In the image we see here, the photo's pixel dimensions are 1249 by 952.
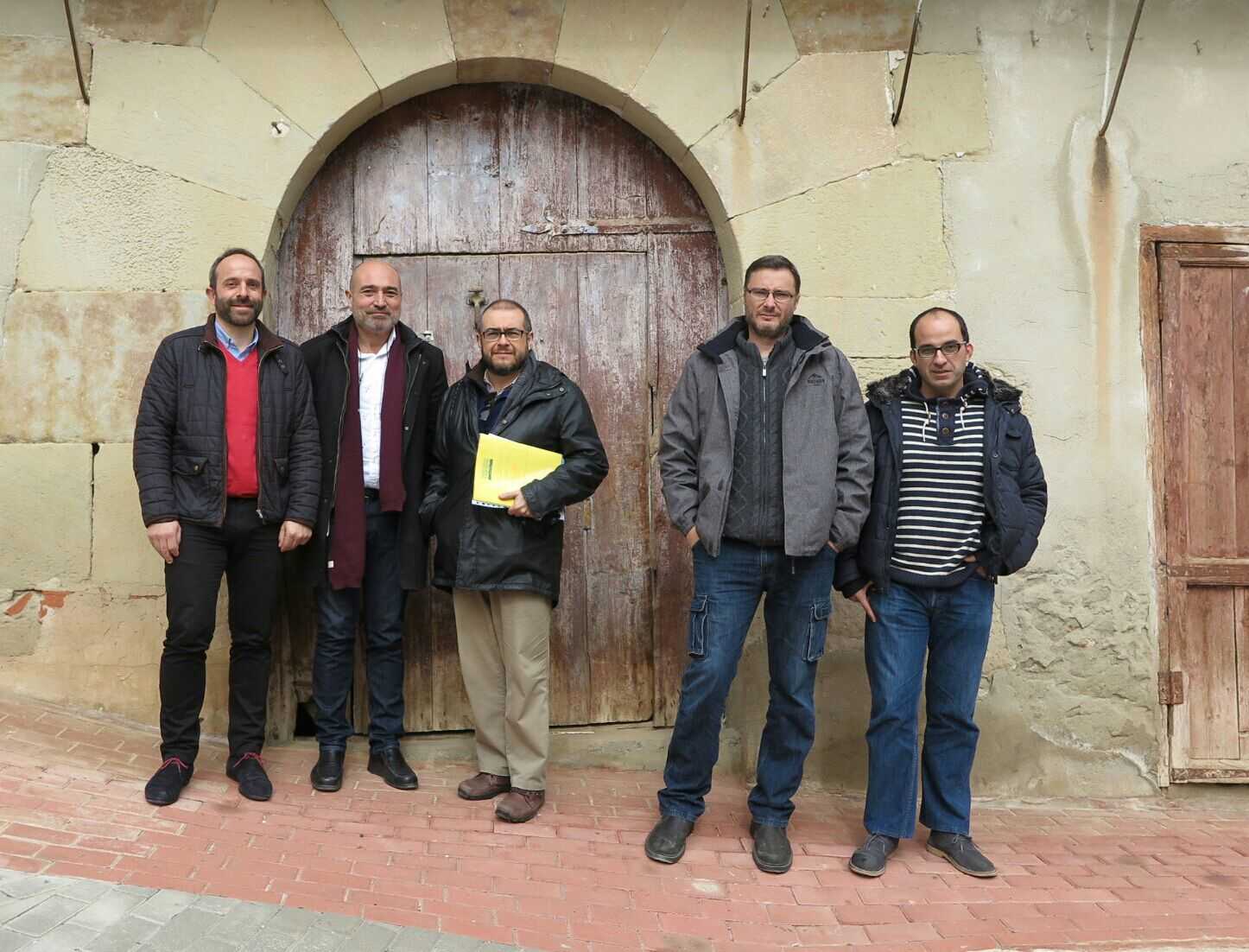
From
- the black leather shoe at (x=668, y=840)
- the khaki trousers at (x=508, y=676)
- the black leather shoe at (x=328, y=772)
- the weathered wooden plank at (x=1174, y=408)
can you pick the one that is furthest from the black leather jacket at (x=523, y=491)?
the weathered wooden plank at (x=1174, y=408)

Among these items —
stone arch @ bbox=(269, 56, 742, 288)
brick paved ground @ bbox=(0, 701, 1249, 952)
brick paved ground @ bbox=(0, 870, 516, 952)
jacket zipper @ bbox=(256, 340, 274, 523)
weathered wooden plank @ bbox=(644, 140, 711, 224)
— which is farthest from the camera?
weathered wooden plank @ bbox=(644, 140, 711, 224)

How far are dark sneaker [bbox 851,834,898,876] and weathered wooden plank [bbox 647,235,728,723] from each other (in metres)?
1.24

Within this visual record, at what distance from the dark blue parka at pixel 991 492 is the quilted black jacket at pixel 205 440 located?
2001mm

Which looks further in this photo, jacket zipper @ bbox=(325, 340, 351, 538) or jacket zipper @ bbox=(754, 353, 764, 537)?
jacket zipper @ bbox=(325, 340, 351, 538)

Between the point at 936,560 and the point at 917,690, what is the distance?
0.47m

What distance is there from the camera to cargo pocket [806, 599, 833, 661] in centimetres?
349

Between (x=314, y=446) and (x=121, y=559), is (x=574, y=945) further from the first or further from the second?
(x=121, y=559)

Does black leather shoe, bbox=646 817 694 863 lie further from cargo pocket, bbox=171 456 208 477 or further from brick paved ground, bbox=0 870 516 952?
cargo pocket, bbox=171 456 208 477

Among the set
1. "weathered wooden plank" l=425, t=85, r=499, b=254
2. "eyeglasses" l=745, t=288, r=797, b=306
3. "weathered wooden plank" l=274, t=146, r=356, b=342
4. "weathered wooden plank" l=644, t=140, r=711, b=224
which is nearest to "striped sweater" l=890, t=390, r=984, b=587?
"eyeglasses" l=745, t=288, r=797, b=306

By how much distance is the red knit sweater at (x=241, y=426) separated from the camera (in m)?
3.60

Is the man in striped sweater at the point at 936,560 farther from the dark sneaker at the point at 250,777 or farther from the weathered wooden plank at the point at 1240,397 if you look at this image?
the dark sneaker at the point at 250,777

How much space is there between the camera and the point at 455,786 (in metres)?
4.04

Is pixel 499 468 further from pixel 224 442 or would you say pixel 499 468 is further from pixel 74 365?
pixel 74 365

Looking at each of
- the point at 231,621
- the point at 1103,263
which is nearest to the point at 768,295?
the point at 1103,263
